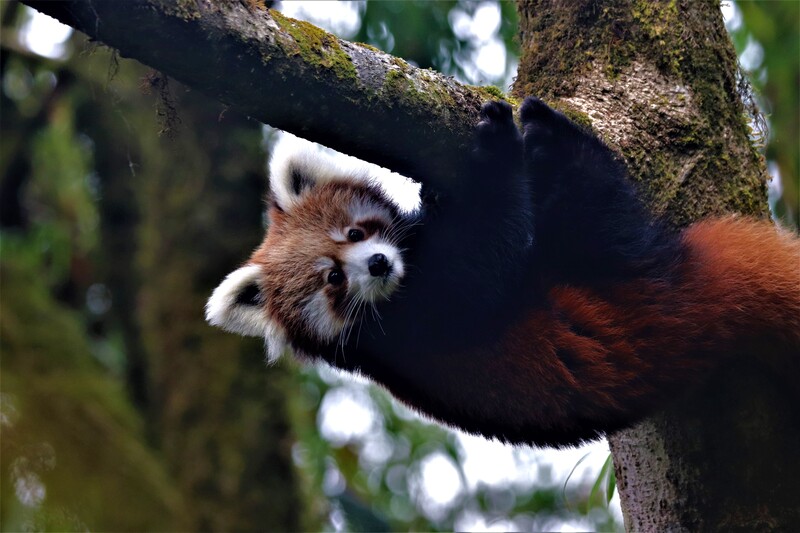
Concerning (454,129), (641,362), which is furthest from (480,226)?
(641,362)

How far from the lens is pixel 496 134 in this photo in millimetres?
3145

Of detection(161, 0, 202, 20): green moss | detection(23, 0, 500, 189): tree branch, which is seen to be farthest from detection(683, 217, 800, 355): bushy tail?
detection(161, 0, 202, 20): green moss

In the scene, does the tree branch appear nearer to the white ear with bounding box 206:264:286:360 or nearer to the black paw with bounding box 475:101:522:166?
the black paw with bounding box 475:101:522:166

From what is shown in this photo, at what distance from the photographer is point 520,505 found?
8.63m

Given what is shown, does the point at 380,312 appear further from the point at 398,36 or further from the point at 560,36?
the point at 398,36

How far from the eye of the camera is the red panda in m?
3.19

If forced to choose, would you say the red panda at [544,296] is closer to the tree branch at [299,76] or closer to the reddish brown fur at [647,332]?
the reddish brown fur at [647,332]

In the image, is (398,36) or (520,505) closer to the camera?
(398,36)

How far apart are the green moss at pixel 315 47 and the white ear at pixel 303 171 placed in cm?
179

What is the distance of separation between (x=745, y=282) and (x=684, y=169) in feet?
1.93

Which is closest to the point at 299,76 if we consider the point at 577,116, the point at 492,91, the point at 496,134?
the point at 496,134

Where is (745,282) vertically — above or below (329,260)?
above

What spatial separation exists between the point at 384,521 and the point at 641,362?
4.12m

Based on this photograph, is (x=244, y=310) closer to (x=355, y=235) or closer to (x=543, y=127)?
(x=355, y=235)
